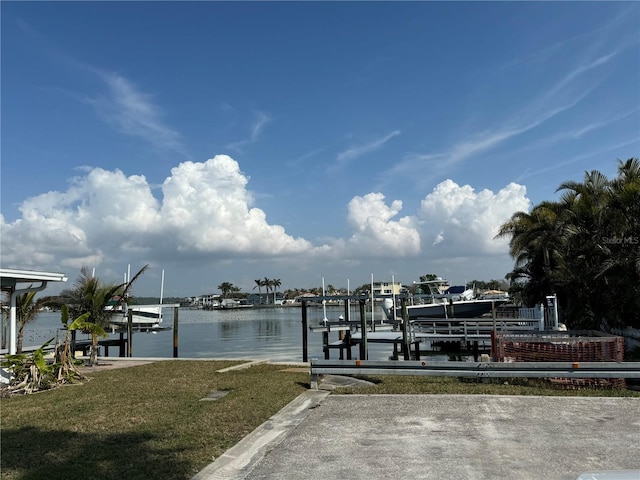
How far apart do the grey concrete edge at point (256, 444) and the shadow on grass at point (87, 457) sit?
31 cm

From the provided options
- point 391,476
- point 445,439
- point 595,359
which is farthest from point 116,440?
point 595,359

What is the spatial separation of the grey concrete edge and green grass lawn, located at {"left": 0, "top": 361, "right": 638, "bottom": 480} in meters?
0.15

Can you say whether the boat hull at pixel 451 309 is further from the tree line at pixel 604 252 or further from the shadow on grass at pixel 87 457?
the shadow on grass at pixel 87 457

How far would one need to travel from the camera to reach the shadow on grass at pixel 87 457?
562 centimetres

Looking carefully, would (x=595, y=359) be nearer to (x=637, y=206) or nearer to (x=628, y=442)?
(x=628, y=442)

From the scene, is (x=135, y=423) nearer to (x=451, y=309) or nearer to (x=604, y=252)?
(x=604, y=252)

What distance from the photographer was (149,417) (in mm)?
8328

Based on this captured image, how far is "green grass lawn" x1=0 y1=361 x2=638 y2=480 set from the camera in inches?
235

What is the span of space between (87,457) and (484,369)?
7.42m

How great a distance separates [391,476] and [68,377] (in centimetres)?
1002
